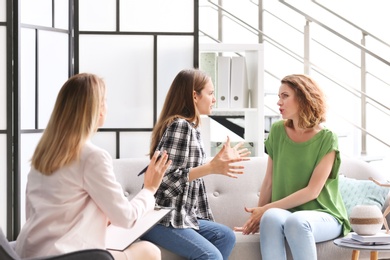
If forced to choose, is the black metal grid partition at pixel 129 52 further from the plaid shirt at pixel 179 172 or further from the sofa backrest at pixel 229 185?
the plaid shirt at pixel 179 172

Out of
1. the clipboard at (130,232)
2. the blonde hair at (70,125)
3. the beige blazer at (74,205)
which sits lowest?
the clipboard at (130,232)

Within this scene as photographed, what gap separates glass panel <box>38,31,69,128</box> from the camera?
14.4 ft

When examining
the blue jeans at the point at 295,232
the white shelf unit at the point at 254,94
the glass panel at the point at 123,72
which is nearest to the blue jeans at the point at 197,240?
the blue jeans at the point at 295,232

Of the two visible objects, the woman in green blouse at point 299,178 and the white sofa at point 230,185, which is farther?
the white sofa at point 230,185

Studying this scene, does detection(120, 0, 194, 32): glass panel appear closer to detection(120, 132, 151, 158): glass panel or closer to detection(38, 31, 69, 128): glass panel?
detection(38, 31, 69, 128): glass panel

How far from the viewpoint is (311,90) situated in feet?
12.9

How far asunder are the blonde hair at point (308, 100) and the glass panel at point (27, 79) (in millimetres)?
Answer: 1363

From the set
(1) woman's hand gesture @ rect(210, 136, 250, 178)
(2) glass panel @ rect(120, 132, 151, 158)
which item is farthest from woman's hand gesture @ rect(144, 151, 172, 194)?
(2) glass panel @ rect(120, 132, 151, 158)

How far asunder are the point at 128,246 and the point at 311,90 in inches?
56.3

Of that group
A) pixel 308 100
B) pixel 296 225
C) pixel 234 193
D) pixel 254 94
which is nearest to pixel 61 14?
pixel 254 94

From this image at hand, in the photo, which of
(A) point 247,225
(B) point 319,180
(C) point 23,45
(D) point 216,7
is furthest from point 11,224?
(D) point 216,7

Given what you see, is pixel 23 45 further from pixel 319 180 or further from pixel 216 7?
pixel 216 7

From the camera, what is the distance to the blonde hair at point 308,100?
154 inches

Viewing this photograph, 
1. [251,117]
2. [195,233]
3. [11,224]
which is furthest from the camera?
[251,117]
